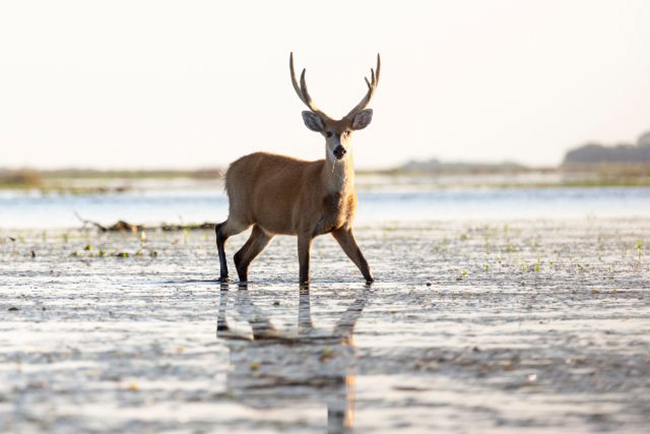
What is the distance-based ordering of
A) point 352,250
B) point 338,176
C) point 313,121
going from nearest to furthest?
point 338,176 < point 352,250 < point 313,121

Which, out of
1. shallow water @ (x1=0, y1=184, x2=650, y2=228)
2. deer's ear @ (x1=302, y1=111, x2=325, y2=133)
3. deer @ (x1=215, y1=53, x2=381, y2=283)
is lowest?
shallow water @ (x1=0, y1=184, x2=650, y2=228)

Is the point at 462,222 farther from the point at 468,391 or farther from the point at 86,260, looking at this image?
the point at 468,391

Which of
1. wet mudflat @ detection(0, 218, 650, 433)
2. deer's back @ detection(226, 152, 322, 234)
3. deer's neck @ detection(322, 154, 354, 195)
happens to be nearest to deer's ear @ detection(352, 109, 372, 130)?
deer's neck @ detection(322, 154, 354, 195)

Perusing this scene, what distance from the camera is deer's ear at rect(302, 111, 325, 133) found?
16266mm

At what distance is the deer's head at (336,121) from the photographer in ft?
51.9

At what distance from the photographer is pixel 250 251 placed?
17141 millimetres

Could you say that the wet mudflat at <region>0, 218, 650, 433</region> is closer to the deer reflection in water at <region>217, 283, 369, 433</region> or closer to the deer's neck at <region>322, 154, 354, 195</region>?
the deer reflection in water at <region>217, 283, 369, 433</region>

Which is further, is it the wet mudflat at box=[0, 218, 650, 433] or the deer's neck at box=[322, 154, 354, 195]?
the deer's neck at box=[322, 154, 354, 195]

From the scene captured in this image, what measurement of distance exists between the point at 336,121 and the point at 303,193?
99cm

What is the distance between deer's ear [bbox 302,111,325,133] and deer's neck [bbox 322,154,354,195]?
54cm

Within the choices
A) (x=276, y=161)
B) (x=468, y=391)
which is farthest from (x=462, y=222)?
(x=468, y=391)

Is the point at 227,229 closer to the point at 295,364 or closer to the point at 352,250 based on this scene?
the point at 352,250

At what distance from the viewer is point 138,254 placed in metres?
21.9

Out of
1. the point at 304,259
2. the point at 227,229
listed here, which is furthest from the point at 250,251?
the point at 304,259
